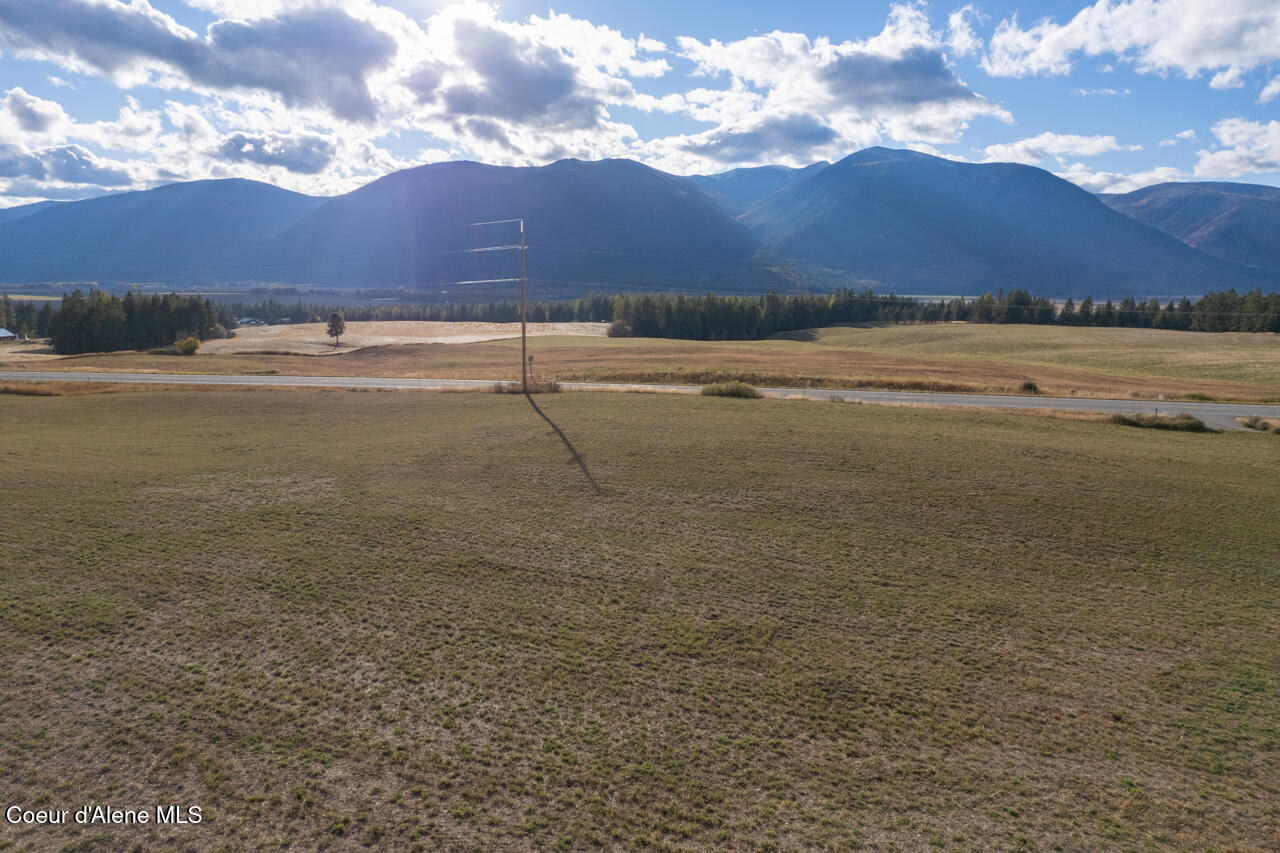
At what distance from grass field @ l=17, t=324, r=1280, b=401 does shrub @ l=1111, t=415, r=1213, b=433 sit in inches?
456

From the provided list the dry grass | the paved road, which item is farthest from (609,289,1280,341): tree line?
the dry grass

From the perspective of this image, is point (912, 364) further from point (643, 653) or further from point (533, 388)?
point (643, 653)

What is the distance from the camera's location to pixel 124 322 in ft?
351

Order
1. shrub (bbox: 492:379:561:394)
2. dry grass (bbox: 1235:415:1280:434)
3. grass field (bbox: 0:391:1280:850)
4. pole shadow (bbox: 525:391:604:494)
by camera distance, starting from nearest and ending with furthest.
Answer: grass field (bbox: 0:391:1280:850), pole shadow (bbox: 525:391:604:494), dry grass (bbox: 1235:415:1280:434), shrub (bbox: 492:379:561:394)

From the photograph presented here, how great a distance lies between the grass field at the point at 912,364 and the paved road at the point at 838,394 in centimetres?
376

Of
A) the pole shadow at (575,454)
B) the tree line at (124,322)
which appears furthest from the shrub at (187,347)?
the pole shadow at (575,454)

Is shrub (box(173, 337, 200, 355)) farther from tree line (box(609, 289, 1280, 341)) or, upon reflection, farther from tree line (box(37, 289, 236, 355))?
tree line (box(609, 289, 1280, 341))

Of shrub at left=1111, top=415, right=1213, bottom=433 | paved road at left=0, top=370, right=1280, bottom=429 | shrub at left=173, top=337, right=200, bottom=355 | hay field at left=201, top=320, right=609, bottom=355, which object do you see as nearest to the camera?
shrub at left=1111, top=415, right=1213, bottom=433

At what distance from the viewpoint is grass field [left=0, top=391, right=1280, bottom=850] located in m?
9.09

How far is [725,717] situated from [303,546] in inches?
505

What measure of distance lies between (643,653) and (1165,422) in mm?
37454

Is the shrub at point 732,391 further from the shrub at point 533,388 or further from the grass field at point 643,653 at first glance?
the grass field at point 643,653

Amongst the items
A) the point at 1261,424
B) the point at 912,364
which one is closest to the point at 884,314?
the point at 912,364

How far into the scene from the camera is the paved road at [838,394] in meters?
40.7
